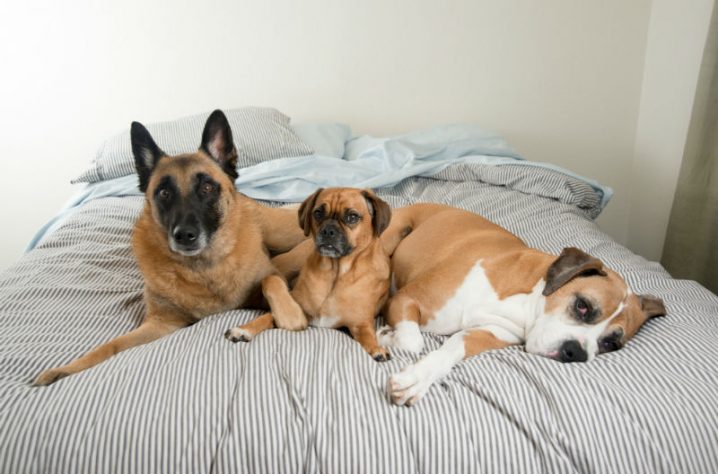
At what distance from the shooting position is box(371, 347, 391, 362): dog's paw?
1.68 metres

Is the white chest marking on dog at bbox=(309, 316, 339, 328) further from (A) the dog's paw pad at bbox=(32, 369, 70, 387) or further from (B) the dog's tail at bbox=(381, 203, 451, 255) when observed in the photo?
(A) the dog's paw pad at bbox=(32, 369, 70, 387)

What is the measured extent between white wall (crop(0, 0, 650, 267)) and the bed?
9.47ft

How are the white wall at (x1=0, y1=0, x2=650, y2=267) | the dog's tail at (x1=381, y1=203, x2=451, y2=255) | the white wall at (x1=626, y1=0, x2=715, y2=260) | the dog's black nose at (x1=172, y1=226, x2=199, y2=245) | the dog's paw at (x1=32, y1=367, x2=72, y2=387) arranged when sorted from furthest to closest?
1. the white wall at (x1=0, y1=0, x2=650, y2=267)
2. the white wall at (x1=626, y1=0, x2=715, y2=260)
3. the dog's tail at (x1=381, y1=203, x2=451, y2=255)
4. the dog's black nose at (x1=172, y1=226, x2=199, y2=245)
5. the dog's paw at (x1=32, y1=367, x2=72, y2=387)

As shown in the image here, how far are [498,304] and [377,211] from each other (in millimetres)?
574

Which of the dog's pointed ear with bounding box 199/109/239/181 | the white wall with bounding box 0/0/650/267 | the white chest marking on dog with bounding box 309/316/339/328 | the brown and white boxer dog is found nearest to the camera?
the brown and white boxer dog

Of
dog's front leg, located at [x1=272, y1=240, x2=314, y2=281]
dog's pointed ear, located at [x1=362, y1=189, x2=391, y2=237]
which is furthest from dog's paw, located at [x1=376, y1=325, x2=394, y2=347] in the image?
dog's front leg, located at [x1=272, y1=240, x2=314, y2=281]

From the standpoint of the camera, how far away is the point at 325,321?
6.57ft

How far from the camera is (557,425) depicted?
1281 millimetres

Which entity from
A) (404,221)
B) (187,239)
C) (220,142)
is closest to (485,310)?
(404,221)

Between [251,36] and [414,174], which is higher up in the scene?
[251,36]

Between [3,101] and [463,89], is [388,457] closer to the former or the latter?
[463,89]

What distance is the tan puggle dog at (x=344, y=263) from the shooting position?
6.39 ft

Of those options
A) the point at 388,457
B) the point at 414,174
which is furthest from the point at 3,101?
the point at 388,457

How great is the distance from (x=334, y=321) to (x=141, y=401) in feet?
2.66
